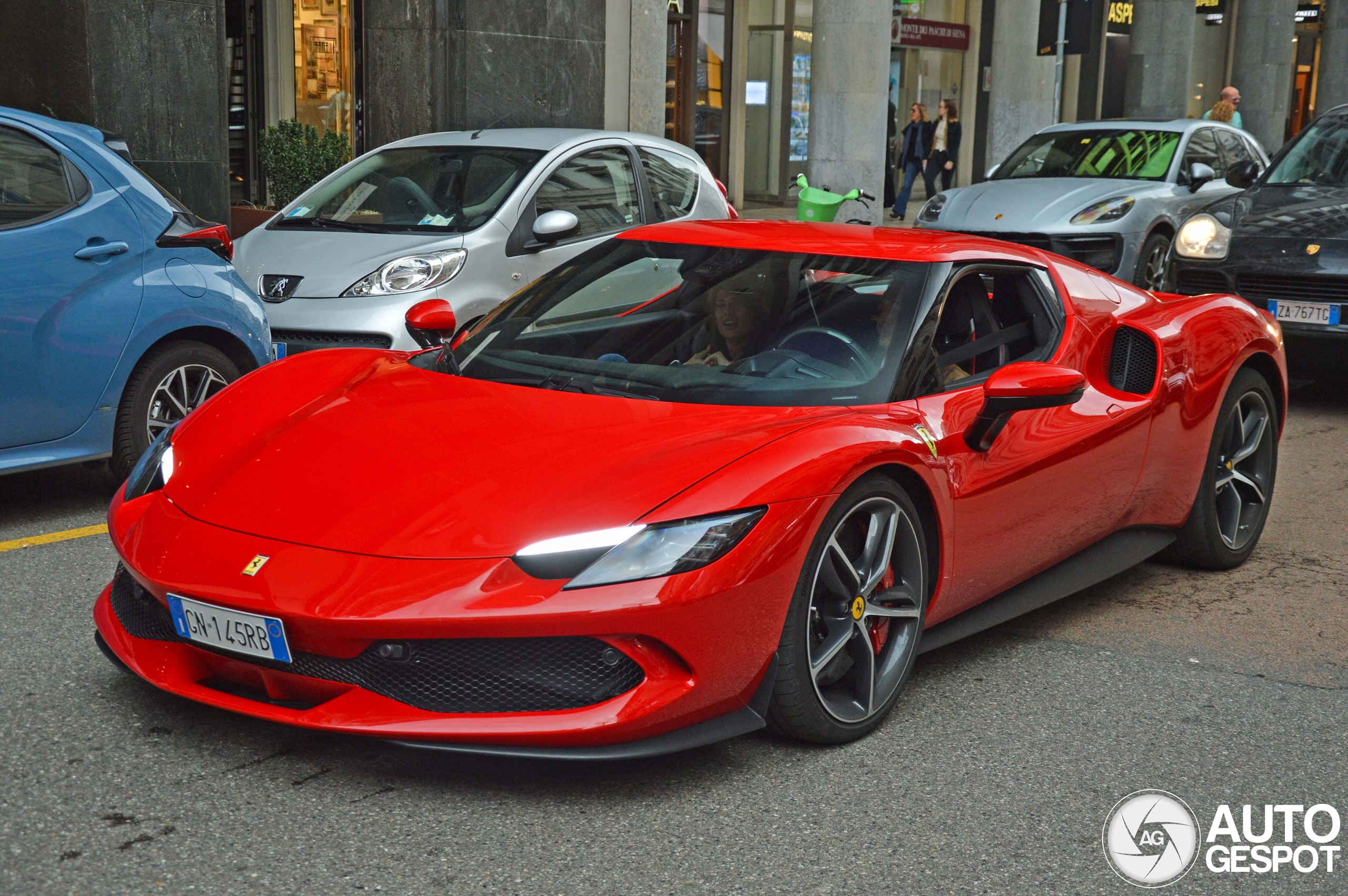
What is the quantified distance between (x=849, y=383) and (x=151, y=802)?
203 cm

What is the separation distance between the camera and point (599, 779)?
138 inches

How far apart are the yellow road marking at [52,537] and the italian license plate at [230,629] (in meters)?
2.21

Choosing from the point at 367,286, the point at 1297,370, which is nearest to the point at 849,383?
the point at 367,286

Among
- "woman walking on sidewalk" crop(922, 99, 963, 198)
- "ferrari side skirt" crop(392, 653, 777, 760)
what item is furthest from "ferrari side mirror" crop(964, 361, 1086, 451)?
"woman walking on sidewalk" crop(922, 99, 963, 198)

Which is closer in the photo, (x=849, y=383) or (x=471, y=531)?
(x=471, y=531)

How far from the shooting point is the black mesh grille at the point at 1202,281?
30.5ft

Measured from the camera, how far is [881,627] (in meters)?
3.96

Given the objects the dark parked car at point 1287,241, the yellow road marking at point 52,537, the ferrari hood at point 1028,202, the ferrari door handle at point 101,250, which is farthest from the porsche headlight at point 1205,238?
the yellow road marking at point 52,537

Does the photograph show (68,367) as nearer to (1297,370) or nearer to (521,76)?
(1297,370)

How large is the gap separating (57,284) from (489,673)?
334cm

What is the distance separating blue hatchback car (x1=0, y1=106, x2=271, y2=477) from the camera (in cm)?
565

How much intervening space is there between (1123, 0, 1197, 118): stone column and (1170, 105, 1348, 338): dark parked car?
22314mm

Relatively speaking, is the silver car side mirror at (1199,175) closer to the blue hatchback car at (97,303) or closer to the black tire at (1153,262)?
the black tire at (1153,262)

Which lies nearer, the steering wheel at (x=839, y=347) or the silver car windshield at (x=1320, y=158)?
the steering wheel at (x=839, y=347)
